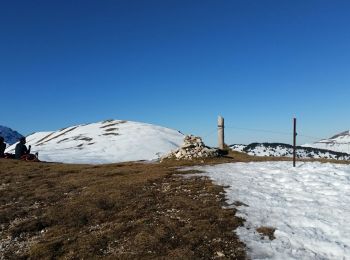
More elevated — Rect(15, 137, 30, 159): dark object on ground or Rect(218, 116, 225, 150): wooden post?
Rect(218, 116, 225, 150): wooden post

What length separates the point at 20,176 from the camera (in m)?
29.2

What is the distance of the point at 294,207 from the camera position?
54.9 ft

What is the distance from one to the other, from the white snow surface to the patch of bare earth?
895 millimetres

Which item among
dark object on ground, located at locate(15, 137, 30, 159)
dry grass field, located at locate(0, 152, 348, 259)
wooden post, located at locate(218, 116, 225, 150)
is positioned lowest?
dry grass field, located at locate(0, 152, 348, 259)

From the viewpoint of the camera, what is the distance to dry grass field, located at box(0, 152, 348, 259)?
13.1m

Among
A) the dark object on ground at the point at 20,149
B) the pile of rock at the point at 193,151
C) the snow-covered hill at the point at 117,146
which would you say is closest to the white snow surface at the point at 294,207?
the pile of rock at the point at 193,151

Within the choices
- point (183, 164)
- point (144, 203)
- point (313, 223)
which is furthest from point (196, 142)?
point (313, 223)

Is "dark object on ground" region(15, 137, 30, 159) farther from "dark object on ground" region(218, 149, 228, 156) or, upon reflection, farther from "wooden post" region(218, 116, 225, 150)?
"dark object on ground" region(218, 149, 228, 156)

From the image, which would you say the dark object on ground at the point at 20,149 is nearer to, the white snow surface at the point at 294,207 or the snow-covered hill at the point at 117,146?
the snow-covered hill at the point at 117,146

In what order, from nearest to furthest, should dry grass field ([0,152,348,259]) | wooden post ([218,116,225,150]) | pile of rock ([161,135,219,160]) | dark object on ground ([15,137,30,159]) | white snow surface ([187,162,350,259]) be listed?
white snow surface ([187,162,350,259]) → dry grass field ([0,152,348,259]) → pile of rock ([161,135,219,160]) → wooden post ([218,116,225,150]) → dark object on ground ([15,137,30,159])

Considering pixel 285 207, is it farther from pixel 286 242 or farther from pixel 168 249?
pixel 168 249

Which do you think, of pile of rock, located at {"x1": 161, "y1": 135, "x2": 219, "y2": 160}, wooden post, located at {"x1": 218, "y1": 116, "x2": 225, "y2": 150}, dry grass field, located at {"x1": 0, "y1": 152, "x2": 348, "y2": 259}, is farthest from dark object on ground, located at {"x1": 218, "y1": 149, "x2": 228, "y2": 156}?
dry grass field, located at {"x1": 0, "y1": 152, "x2": 348, "y2": 259}

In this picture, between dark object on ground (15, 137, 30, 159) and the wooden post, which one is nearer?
the wooden post

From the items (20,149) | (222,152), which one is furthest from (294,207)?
(20,149)
